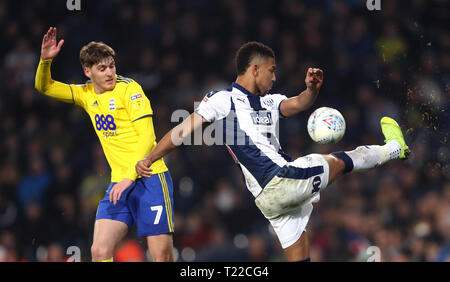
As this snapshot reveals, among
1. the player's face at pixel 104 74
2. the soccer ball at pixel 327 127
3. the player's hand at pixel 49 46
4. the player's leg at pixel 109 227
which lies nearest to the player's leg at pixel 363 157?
the soccer ball at pixel 327 127

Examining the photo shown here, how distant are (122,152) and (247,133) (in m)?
1.06

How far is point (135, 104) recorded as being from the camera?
208 inches

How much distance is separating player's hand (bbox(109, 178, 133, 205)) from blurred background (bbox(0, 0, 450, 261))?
2.83 m

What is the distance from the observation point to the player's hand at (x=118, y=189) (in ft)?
16.5

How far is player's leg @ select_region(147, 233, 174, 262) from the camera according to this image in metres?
5.11

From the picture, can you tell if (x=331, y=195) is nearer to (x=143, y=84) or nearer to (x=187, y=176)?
(x=187, y=176)

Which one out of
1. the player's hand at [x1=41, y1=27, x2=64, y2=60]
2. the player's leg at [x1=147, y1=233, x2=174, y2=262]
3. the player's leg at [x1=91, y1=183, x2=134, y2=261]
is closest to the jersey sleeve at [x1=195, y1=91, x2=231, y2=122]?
the player's leg at [x1=91, y1=183, x2=134, y2=261]

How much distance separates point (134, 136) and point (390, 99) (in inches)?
198

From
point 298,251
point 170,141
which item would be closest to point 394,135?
point 298,251

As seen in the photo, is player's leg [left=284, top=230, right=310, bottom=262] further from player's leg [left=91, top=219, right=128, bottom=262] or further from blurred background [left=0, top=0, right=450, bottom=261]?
blurred background [left=0, top=0, right=450, bottom=261]

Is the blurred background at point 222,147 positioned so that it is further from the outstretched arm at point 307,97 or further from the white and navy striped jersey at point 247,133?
the white and navy striped jersey at point 247,133

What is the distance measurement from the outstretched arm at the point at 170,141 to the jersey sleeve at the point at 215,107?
5 centimetres

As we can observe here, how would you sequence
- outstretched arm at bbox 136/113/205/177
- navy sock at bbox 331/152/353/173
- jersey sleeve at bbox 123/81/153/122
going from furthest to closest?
jersey sleeve at bbox 123/81/153/122 < navy sock at bbox 331/152/353/173 < outstretched arm at bbox 136/113/205/177

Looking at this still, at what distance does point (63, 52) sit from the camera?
9812 mm
